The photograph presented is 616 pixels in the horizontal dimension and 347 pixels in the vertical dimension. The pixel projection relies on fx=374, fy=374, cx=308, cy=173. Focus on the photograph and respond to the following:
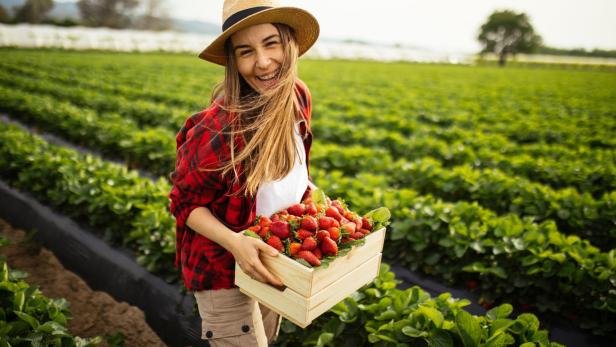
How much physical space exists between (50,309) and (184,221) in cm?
137

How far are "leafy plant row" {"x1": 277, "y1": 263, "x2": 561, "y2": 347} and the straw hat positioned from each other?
1.57 metres

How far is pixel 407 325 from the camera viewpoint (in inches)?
81.2

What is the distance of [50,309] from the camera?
2229 mm

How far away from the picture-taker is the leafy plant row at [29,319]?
1.95 meters

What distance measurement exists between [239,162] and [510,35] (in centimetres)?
9525

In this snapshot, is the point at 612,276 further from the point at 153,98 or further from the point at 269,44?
the point at 153,98

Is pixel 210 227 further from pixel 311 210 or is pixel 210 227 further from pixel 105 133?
pixel 105 133

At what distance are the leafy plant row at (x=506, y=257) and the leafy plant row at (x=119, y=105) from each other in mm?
5718

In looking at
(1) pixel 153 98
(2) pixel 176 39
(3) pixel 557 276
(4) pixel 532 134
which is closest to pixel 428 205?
(3) pixel 557 276

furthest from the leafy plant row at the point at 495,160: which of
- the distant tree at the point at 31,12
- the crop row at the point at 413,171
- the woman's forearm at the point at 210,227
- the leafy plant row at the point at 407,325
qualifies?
the distant tree at the point at 31,12

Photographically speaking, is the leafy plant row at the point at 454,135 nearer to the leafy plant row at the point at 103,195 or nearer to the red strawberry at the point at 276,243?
the leafy plant row at the point at 103,195

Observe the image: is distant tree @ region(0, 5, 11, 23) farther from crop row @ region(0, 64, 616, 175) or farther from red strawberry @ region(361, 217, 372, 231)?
red strawberry @ region(361, 217, 372, 231)

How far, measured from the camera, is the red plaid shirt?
4.72 ft

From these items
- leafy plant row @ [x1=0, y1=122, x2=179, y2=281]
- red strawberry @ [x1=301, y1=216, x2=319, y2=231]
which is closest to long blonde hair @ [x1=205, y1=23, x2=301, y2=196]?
red strawberry @ [x1=301, y1=216, x2=319, y2=231]
